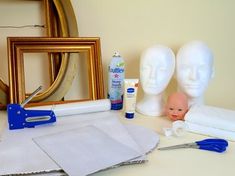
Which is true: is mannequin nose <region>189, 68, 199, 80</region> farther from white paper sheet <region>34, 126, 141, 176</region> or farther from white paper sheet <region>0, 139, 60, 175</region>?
white paper sheet <region>0, 139, 60, 175</region>

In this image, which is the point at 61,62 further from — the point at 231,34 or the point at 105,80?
the point at 231,34

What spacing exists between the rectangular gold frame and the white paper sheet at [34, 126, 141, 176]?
242 mm

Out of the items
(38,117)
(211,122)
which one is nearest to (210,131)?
(211,122)

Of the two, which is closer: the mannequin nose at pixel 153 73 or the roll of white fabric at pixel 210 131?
the roll of white fabric at pixel 210 131

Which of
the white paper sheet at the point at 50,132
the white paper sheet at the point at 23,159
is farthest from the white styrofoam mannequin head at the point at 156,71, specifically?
the white paper sheet at the point at 23,159

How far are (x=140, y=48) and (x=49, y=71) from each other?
30 centimetres

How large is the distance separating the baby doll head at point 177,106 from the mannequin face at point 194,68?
5 cm

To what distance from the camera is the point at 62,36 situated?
809mm

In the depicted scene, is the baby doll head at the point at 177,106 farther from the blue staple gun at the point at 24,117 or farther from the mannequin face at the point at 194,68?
the blue staple gun at the point at 24,117

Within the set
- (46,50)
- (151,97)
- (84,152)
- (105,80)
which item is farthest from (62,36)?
(84,152)

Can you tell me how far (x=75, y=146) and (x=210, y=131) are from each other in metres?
0.31

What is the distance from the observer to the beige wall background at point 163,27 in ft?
2.68

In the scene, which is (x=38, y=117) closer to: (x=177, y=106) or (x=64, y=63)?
(x=64, y=63)

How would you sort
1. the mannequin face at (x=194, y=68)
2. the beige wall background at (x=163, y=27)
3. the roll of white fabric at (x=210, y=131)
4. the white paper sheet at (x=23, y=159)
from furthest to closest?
Result: 1. the beige wall background at (x=163, y=27)
2. the mannequin face at (x=194, y=68)
3. the roll of white fabric at (x=210, y=131)
4. the white paper sheet at (x=23, y=159)
